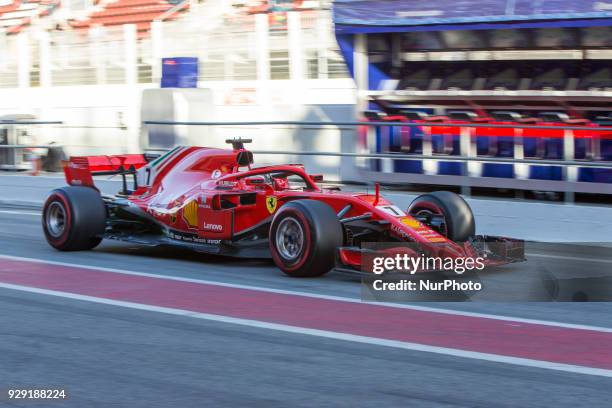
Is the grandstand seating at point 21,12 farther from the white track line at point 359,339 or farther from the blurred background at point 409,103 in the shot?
the white track line at point 359,339

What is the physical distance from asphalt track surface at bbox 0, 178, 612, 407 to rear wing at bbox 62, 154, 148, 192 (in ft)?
6.56

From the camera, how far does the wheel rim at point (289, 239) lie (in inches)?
344

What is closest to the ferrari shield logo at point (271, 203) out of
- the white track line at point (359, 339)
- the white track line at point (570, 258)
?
the white track line at point (359, 339)

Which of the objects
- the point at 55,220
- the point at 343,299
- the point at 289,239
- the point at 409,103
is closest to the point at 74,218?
the point at 55,220

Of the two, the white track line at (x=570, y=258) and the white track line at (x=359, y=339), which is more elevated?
the white track line at (x=570, y=258)

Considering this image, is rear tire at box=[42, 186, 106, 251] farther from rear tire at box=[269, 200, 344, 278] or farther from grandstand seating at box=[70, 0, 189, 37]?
grandstand seating at box=[70, 0, 189, 37]

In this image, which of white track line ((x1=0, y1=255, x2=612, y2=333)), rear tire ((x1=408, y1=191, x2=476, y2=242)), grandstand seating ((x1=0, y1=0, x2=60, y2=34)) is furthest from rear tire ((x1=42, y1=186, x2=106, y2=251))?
grandstand seating ((x1=0, y1=0, x2=60, y2=34))

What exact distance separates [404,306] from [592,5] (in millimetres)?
7258

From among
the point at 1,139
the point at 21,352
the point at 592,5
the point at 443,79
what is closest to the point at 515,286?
the point at 21,352

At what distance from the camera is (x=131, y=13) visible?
2753cm

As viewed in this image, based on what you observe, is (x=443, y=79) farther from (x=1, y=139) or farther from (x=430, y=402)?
(x=430, y=402)

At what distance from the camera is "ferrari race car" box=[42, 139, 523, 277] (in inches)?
338

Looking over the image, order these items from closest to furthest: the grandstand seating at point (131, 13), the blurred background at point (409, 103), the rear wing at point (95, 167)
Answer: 1. the rear wing at point (95, 167)
2. the blurred background at point (409, 103)
3. the grandstand seating at point (131, 13)

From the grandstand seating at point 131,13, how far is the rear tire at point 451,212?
56.0 ft
